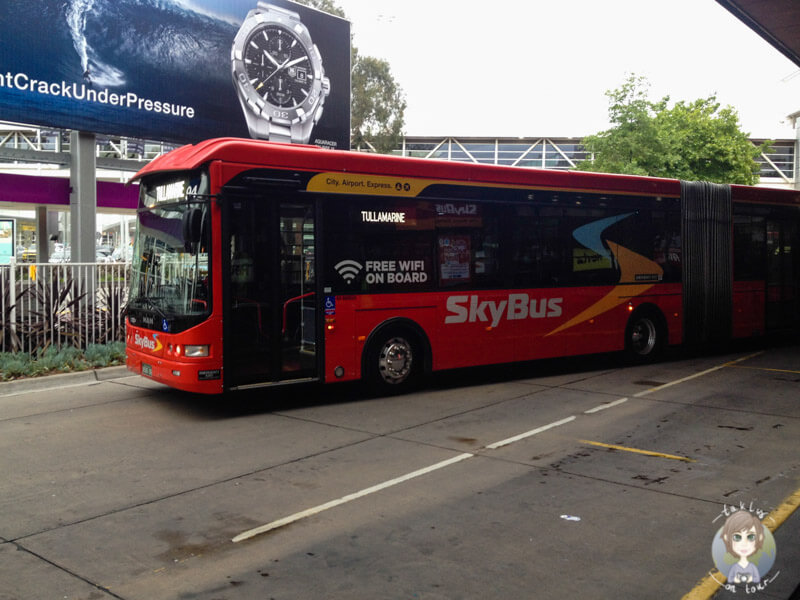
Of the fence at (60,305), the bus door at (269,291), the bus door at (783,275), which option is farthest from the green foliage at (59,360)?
the bus door at (783,275)

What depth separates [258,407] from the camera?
9.65m

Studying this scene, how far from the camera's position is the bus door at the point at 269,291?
8758 millimetres

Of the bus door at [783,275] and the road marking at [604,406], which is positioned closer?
the road marking at [604,406]

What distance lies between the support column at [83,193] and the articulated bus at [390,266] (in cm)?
684

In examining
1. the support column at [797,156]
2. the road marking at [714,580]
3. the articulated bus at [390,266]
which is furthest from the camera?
the support column at [797,156]

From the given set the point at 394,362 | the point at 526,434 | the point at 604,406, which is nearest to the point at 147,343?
the point at 394,362

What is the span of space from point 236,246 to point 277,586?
510 centimetres

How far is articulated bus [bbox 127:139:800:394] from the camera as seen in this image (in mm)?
8727

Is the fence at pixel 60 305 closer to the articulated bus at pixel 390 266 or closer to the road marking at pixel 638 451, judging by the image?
the articulated bus at pixel 390 266

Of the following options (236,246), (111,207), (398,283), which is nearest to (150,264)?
(236,246)

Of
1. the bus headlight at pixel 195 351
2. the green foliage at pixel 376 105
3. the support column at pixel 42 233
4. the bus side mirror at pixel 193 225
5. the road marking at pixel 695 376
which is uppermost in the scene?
the green foliage at pixel 376 105

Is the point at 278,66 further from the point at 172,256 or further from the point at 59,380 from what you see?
the point at 172,256

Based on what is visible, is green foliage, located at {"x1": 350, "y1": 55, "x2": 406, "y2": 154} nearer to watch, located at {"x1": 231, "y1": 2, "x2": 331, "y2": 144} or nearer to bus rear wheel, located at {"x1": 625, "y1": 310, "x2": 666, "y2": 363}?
watch, located at {"x1": 231, "y1": 2, "x2": 331, "y2": 144}

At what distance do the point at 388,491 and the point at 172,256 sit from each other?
14.5ft
